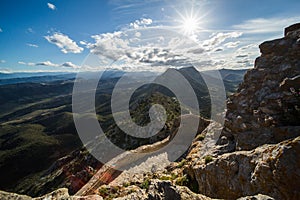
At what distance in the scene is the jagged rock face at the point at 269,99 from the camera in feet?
32.5

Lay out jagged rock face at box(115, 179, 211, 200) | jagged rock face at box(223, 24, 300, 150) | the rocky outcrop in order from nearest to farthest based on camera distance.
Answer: jagged rock face at box(115, 179, 211, 200) < the rocky outcrop < jagged rock face at box(223, 24, 300, 150)

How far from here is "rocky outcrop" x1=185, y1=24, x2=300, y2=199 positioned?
6773 millimetres

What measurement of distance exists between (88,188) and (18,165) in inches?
4528

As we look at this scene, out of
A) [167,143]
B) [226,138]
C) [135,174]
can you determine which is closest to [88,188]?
[135,174]

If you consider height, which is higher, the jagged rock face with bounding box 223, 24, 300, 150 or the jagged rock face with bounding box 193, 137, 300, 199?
the jagged rock face with bounding box 223, 24, 300, 150

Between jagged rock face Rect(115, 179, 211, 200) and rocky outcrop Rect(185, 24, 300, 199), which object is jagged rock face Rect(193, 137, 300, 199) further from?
jagged rock face Rect(115, 179, 211, 200)

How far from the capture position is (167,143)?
24047 millimetres

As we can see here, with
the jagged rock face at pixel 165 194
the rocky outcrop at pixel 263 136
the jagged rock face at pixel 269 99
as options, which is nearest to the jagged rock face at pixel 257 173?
the rocky outcrop at pixel 263 136

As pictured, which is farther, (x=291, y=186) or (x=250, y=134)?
(x=250, y=134)

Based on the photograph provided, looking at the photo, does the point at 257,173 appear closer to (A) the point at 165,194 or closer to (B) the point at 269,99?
(A) the point at 165,194

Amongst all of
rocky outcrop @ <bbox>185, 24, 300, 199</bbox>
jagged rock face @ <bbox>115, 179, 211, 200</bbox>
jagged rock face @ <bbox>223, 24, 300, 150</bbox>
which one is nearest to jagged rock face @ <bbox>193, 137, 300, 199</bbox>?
rocky outcrop @ <bbox>185, 24, 300, 199</bbox>

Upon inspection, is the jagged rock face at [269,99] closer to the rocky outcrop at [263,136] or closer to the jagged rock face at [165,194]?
the rocky outcrop at [263,136]

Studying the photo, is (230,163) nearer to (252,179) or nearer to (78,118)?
(252,179)

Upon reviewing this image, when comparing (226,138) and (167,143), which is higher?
(226,138)
